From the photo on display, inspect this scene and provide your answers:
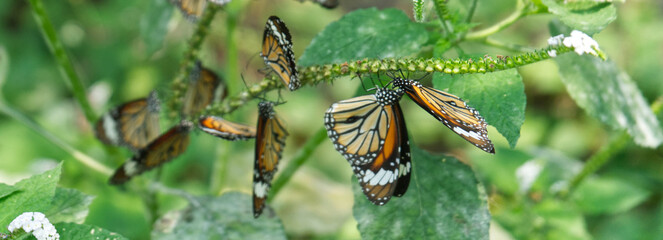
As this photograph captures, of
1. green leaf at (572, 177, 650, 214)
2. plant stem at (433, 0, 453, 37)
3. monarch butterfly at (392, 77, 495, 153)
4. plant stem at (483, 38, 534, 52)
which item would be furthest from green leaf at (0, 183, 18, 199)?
green leaf at (572, 177, 650, 214)

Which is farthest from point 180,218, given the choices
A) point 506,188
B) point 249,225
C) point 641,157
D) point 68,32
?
point 641,157

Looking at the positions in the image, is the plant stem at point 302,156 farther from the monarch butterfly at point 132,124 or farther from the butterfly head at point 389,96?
the monarch butterfly at point 132,124

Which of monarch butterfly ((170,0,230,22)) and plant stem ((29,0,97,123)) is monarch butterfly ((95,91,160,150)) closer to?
plant stem ((29,0,97,123))

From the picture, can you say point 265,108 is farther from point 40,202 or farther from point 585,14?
point 585,14

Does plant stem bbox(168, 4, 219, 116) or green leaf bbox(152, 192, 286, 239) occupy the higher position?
plant stem bbox(168, 4, 219, 116)

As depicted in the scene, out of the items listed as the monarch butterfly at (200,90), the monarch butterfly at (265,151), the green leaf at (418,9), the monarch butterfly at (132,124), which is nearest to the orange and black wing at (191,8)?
the monarch butterfly at (200,90)
